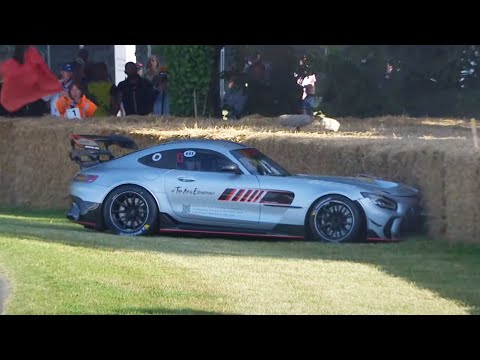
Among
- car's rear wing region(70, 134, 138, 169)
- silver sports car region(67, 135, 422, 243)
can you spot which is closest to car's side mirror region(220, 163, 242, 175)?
silver sports car region(67, 135, 422, 243)

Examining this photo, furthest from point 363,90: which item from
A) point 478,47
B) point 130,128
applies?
point 130,128

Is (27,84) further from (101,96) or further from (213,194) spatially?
(213,194)

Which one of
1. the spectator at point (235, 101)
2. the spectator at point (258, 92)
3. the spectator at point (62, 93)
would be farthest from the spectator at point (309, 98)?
the spectator at point (62, 93)

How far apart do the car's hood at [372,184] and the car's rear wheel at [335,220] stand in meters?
0.29

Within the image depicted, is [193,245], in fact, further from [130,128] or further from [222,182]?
[130,128]

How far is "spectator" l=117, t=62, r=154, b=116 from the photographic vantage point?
19.6 meters

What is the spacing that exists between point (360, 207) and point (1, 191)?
7431 millimetres

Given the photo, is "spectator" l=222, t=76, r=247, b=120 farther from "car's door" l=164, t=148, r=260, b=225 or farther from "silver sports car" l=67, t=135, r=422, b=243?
"car's door" l=164, t=148, r=260, b=225

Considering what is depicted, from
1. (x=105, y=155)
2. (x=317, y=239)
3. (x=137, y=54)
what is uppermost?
(x=137, y=54)

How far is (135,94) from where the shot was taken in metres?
19.9

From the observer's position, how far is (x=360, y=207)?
516 inches

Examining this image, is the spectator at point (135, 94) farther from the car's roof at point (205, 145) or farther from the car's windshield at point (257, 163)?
the car's windshield at point (257, 163)

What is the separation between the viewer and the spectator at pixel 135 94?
64.2 ft
